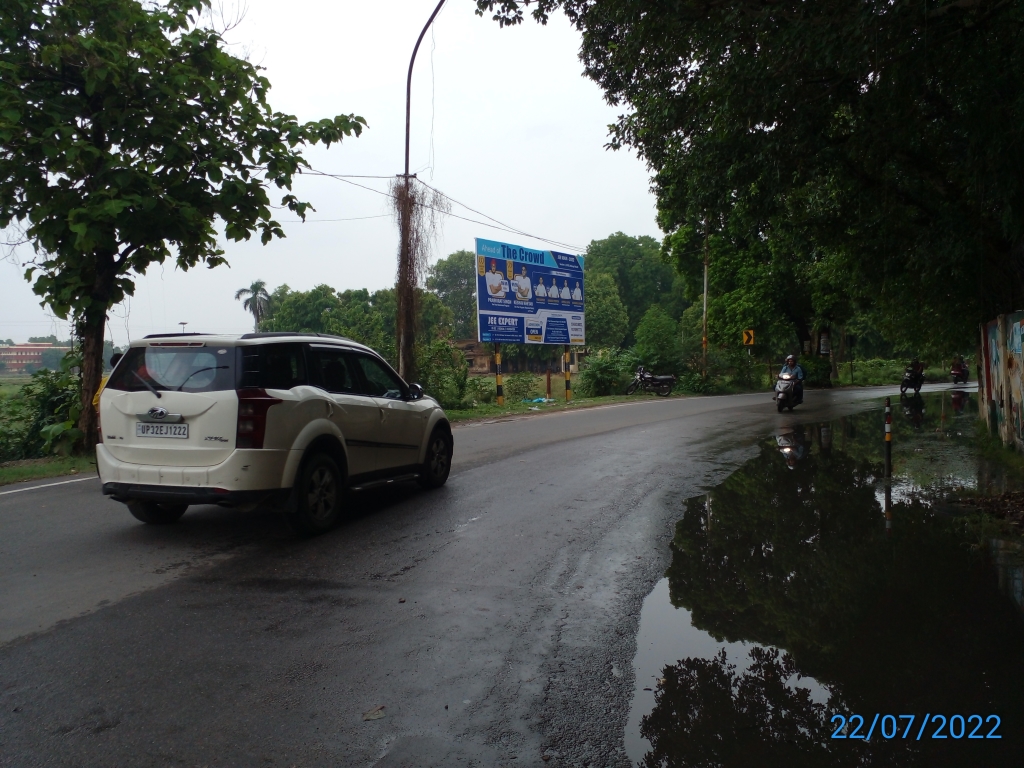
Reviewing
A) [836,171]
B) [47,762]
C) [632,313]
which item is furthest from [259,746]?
[632,313]

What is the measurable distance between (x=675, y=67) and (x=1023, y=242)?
5.36 meters

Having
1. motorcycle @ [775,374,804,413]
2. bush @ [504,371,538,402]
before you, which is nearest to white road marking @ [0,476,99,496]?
motorcycle @ [775,374,804,413]

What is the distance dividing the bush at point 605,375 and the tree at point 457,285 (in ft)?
170

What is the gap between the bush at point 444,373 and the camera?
24.1 m

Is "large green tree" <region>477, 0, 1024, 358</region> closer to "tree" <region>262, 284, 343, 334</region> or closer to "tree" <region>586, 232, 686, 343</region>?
"tree" <region>262, 284, 343, 334</region>

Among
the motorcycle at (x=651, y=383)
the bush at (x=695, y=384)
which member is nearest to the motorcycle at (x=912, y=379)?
the bush at (x=695, y=384)

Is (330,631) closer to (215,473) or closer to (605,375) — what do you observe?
(215,473)

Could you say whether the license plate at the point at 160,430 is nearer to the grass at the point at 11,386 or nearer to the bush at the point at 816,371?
the grass at the point at 11,386

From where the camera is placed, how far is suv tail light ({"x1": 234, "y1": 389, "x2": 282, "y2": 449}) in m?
6.34

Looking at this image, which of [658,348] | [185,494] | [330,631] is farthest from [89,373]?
[658,348]

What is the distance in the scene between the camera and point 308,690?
3.85 metres

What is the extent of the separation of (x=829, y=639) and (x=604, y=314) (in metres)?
69.5

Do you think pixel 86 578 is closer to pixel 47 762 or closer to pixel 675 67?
pixel 47 762

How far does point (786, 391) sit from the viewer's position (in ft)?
70.7
